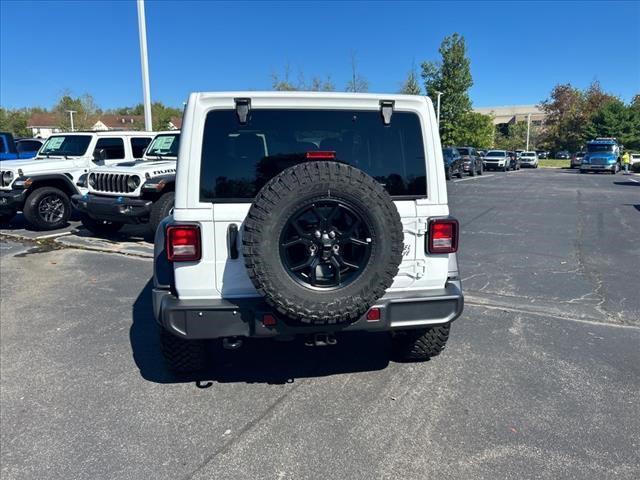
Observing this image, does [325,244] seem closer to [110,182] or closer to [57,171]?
[110,182]

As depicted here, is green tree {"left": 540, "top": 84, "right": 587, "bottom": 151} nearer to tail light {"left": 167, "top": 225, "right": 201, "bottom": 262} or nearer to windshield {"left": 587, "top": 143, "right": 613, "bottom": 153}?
windshield {"left": 587, "top": 143, "right": 613, "bottom": 153}

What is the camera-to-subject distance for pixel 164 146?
32.9 ft

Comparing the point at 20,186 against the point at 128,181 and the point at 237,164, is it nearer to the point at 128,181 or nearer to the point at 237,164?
the point at 128,181

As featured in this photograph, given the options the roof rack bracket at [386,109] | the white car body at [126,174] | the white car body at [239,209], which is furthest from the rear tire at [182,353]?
the white car body at [126,174]

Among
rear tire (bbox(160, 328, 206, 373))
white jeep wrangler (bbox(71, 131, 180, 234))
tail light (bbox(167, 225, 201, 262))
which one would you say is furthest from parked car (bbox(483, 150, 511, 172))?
tail light (bbox(167, 225, 201, 262))

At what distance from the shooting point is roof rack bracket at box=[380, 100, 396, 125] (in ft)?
10.4

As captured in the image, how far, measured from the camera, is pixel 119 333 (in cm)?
456

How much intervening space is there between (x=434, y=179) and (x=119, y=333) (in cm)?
315

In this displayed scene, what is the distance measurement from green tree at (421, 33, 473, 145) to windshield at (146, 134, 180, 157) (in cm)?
4010

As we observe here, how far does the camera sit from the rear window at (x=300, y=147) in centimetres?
305

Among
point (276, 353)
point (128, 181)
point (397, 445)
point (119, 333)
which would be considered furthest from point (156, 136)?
point (397, 445)

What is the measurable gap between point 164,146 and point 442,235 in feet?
26.4

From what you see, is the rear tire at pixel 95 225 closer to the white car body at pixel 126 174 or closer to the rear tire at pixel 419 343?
the white car body at pixel 126 174

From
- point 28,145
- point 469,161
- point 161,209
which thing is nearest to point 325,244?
point 161,209
